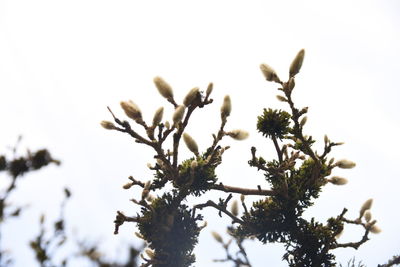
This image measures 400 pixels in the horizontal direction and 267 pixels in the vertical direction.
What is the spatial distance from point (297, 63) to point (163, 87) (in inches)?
84.1

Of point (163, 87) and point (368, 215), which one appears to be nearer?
point (163, 87)

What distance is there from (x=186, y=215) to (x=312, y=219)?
2.27 meters

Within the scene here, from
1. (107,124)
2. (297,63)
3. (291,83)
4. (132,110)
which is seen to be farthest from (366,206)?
(107,124)

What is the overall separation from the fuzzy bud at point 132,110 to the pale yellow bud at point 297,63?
2498 millimetres

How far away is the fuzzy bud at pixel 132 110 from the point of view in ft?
16.9

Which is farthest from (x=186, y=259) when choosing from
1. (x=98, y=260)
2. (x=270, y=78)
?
(x=98, y=260)

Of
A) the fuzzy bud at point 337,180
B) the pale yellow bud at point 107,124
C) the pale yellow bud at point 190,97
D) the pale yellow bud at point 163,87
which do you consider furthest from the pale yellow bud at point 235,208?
the pale yellow bud at point 107,124

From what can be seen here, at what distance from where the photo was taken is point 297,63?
5.54 metres

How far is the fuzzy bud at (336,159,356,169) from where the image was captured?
6.04 metres

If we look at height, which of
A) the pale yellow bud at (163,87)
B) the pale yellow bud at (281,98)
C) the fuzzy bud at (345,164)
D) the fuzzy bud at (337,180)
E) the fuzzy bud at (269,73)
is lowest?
the fuzzy bud at (337,180)

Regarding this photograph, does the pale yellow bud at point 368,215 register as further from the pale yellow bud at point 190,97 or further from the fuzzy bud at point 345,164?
the pale yellow bud at point 190,97

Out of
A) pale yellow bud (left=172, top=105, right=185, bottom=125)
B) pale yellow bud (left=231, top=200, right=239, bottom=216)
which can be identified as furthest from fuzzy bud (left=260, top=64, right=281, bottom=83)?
pale yellow bud (left=231, top=200, right=239, bottom=216)

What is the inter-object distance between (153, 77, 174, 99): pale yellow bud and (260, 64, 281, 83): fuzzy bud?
158 cm

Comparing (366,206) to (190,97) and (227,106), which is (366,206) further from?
(190,97)
